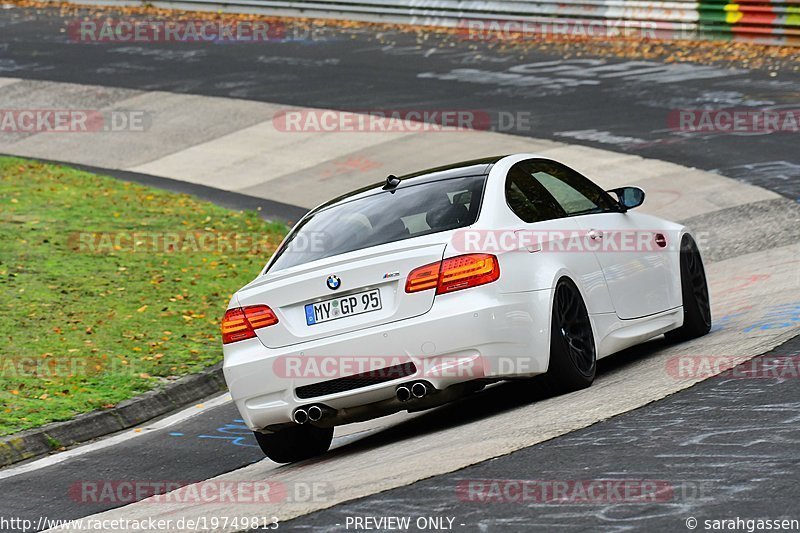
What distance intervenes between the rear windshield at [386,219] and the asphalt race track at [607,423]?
110 centimetres

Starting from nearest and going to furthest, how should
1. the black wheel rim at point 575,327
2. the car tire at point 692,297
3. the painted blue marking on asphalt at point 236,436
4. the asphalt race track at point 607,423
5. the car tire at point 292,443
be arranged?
1. the asphalt race track at point 607,423
2. the black wheel rim at point 575,327
3. the car tire at point 292,443
4. the painted blue marking on asphalt at point 236,436
5. the car tire at point 692,297

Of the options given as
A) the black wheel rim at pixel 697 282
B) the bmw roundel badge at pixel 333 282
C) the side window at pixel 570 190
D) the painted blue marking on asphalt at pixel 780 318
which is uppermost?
the side window at pixel 570 190

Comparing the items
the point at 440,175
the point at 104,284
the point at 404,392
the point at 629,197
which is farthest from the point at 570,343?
the point at 104,284

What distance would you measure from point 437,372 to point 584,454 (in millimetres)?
1211

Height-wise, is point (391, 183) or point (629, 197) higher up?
point (391, 183)

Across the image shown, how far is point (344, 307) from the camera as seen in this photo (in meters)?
7.65

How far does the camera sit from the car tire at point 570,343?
25.8 ft

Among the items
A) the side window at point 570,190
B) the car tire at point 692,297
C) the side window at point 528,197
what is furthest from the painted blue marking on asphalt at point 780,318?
the side window at point 528,197

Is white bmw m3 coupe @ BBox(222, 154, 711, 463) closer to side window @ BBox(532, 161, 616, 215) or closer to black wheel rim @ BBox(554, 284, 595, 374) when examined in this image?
black wheel rim @ BBox(554, 284, 595, 374)

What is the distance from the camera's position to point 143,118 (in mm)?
24500

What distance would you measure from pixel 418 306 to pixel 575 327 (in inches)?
44.0

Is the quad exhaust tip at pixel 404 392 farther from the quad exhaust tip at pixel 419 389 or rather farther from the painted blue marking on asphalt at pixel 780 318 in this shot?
the painted blue marking on asphalt at pixel 780 318

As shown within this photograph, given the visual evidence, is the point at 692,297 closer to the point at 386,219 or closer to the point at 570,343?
the point at 570,343

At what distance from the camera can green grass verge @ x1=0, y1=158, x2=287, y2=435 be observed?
10.8 m
